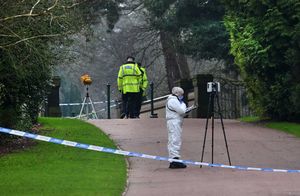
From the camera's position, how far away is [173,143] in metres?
13.1

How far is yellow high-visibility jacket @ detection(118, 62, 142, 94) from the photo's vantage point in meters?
23.0

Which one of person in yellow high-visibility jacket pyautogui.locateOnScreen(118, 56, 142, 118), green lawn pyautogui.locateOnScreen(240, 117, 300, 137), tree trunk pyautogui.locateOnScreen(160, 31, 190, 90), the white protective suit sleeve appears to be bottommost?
green lawn pyautogui.locateOnScreen(240, 117, 300, 137)

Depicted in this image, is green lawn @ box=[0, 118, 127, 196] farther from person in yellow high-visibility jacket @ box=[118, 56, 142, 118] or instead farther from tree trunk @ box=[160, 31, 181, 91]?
tree trunk @ box=[160, 31, 181, 91]

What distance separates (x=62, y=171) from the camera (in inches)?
468

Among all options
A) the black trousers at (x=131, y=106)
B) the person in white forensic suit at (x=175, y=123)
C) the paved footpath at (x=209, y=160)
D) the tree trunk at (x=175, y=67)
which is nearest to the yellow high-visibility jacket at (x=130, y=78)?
the black trousers at (x=131, y=106)

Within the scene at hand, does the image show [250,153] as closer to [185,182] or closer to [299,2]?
[185,182]

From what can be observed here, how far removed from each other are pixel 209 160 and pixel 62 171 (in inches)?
132

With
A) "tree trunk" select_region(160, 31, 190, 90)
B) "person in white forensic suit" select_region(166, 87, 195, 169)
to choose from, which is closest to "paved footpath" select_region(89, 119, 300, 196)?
"person in white forensic suit" select_region(166, 87, 195, 169)

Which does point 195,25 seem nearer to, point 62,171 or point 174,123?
point 174,123

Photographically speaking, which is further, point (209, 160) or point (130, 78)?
point (130, 78)

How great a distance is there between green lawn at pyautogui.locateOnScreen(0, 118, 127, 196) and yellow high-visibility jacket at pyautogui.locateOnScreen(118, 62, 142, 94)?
21.5 feet

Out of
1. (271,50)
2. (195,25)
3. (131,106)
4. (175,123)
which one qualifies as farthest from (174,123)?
(195,25)

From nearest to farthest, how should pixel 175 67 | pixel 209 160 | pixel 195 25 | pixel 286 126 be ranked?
pixel 209 160
pixel 286 126
pixel 195 25
pixel 175 67

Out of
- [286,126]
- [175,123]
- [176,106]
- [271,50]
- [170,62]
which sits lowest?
[286,126]
